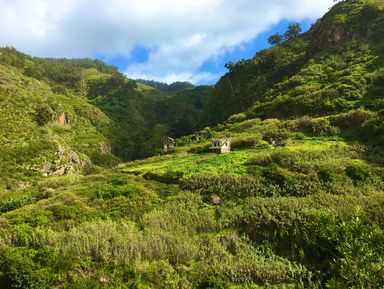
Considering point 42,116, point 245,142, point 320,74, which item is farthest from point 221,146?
point 42,116

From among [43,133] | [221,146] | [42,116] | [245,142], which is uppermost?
[42,116]

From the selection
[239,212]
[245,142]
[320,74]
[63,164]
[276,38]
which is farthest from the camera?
[276,38]

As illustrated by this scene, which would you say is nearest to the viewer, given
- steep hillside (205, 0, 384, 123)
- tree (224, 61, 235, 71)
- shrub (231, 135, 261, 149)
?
shrub (231, 135, 261, 149)

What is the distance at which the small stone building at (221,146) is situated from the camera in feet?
140

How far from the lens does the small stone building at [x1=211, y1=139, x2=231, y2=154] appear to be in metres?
42.8

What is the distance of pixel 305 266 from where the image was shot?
65.4ft

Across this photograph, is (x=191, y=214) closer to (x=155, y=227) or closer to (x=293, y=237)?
(x=155, y=227)

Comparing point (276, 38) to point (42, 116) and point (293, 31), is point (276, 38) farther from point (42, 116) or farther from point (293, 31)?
point (42, 116)

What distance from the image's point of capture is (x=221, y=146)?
43031 millimetres

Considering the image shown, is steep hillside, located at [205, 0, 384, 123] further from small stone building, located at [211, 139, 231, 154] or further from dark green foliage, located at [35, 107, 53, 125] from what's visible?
dark green foliage, located at [35, 107, 53, 125]

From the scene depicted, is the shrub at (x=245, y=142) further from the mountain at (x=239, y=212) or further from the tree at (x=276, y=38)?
the tree at (x=276, y=38)

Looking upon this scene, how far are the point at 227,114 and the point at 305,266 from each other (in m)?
70.1

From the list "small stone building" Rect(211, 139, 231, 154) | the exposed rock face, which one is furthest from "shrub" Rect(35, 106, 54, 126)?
"small stone building" Rect(211, 139, 231, 154)

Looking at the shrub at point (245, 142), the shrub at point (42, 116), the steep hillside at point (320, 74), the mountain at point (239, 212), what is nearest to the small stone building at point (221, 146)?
the shrub at point (245, 142)
